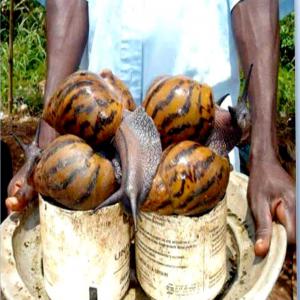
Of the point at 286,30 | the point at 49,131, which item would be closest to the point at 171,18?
the point at 49,131

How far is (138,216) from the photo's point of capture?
0.94 metres

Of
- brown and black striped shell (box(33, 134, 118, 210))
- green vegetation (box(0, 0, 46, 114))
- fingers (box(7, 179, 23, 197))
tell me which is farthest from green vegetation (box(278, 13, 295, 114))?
brown and black striped shell (box(33, 134, 118, 210))

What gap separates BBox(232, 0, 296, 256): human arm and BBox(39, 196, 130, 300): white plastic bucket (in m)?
0.22

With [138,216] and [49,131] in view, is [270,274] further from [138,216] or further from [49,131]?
[49,131]

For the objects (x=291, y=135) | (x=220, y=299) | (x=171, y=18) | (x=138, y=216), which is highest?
(x=171, y=18)

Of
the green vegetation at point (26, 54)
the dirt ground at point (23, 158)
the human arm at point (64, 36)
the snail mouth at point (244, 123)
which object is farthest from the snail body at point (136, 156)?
the green vegetation at point (26, 54)

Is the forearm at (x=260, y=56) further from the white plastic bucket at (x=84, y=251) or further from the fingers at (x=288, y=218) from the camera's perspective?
the white plastic bucket at (x=84, y=251)

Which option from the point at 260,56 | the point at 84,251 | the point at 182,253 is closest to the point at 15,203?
the point at 84,251

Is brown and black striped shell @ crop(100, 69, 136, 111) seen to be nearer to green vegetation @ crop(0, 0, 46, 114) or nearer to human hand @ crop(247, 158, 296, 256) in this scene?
human hand @ crop(247, 158, 296, 256)

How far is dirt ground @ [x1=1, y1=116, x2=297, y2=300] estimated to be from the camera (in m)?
1.93

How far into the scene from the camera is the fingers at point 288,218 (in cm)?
104

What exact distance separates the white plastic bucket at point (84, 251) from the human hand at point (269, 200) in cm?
21

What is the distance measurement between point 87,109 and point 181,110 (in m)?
0.13

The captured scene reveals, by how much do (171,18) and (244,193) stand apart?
376 mm
